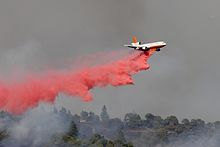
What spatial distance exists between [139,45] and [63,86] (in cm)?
2070

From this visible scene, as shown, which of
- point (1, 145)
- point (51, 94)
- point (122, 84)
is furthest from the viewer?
point (1, 145)

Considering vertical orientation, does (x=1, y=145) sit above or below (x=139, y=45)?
below

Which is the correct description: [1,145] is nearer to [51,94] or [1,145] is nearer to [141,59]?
[51,94]

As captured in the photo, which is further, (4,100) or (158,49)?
(4,100)

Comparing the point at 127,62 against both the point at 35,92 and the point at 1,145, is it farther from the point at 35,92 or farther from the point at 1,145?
the point at 1,145

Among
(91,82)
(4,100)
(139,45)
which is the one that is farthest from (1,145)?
(139,45)

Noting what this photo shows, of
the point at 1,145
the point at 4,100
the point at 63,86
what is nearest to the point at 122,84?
the point at 63,86

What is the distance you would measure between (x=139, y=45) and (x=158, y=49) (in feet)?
13.9

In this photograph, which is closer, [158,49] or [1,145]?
[158,49]

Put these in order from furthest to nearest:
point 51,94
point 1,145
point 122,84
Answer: point 1,145, point 51,94, point 122,84

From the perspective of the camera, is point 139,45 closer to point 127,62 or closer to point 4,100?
point 127,62

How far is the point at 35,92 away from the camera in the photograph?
16562cm

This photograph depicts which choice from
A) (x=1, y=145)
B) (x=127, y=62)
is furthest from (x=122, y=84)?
(x=1, y=145)

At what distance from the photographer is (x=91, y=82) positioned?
161500mm
